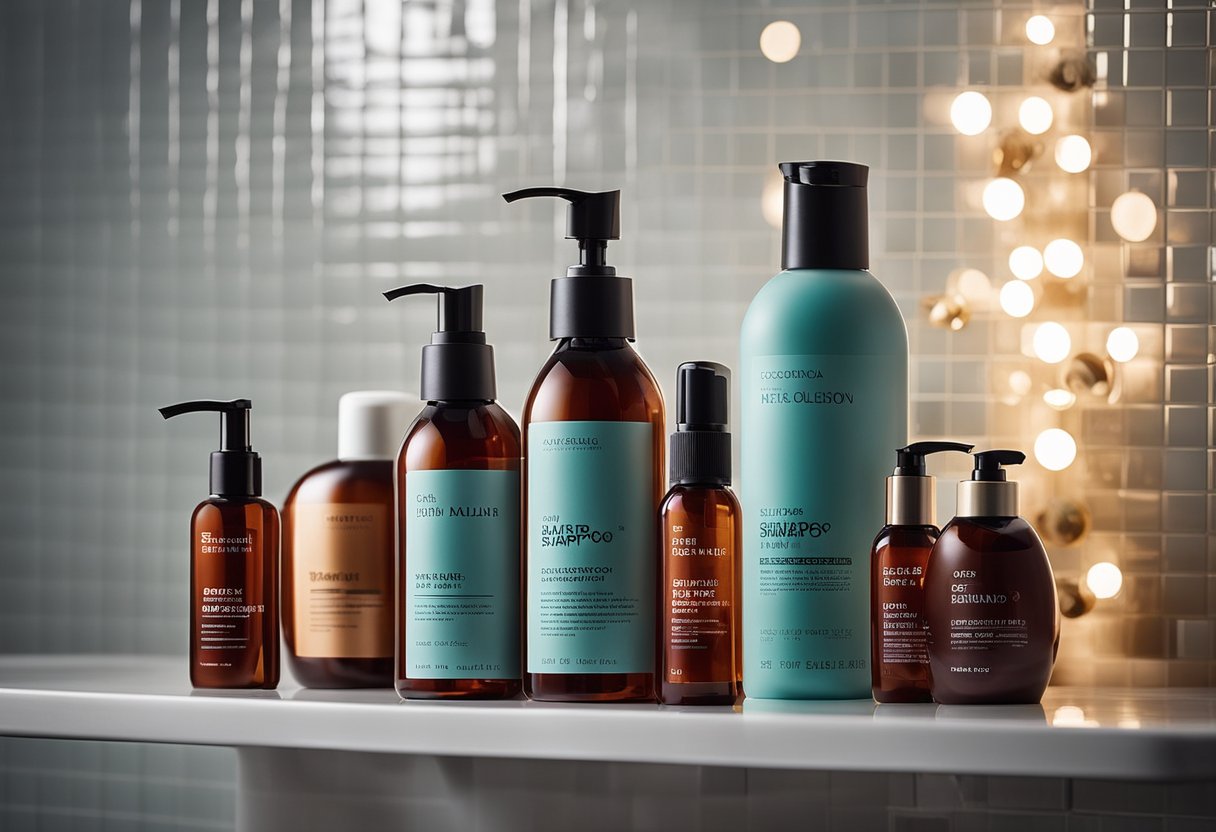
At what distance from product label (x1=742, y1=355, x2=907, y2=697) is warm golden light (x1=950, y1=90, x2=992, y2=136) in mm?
256

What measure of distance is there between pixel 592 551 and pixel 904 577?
150 mm

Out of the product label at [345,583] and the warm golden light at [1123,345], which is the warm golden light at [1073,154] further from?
the product label at [345,583]

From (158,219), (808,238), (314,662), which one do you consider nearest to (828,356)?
(808,238)

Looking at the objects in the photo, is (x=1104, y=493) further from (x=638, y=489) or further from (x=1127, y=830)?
(x=638, y=489)

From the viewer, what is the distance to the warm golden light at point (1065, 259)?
80 cm

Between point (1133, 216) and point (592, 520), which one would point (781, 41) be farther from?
point (592, 520)

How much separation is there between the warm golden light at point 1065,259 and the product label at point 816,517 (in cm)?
23

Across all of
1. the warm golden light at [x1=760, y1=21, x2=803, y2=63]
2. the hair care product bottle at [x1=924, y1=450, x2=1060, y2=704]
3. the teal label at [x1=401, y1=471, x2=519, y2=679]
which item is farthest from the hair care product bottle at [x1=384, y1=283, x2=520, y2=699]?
the warm golden light at [x1=760, y1=21, x2=803, y2=63]

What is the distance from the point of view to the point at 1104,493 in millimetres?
798

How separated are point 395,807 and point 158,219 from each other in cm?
45

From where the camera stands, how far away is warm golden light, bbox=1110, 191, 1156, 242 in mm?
801

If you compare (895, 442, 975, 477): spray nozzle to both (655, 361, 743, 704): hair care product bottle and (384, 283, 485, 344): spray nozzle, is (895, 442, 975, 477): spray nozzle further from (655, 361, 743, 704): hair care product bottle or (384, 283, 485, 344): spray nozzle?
(384, 283, 485, 344): spray nozzle

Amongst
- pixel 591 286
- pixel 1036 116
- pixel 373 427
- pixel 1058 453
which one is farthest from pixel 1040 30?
pixel 373 427

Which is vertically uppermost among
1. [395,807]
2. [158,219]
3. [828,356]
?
[158,219]
